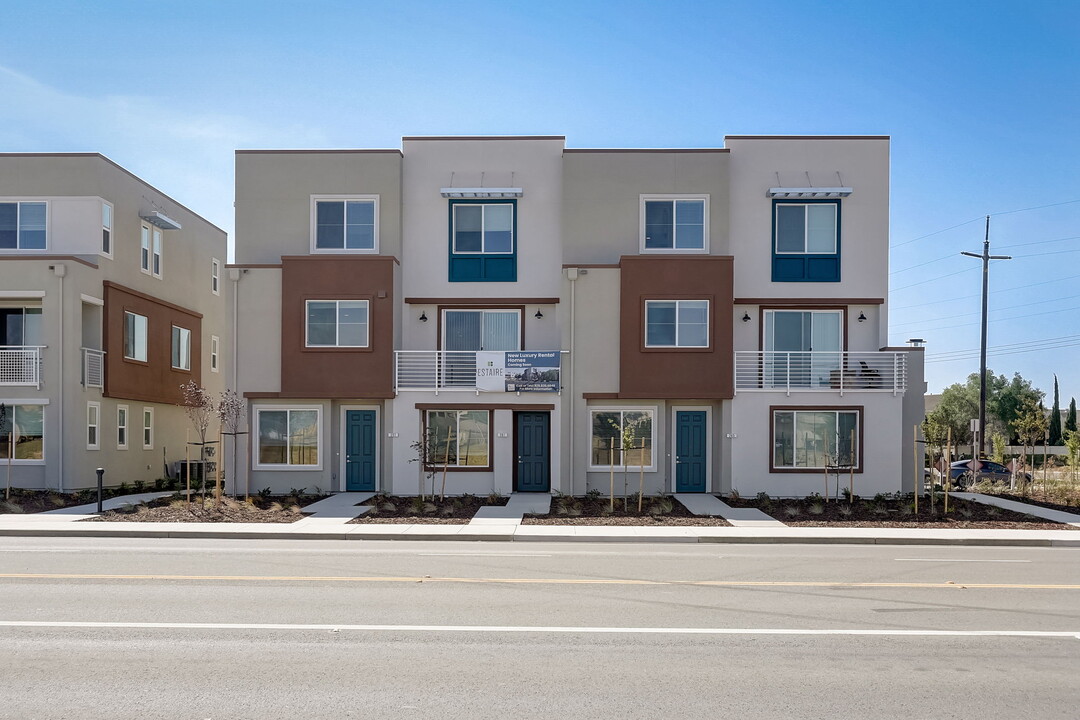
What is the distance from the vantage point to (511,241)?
25.0 metres

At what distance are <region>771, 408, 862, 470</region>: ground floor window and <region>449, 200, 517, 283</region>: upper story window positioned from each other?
28.9 ft

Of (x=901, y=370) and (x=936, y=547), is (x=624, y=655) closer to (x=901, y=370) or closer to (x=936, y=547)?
(x=936, y=547)

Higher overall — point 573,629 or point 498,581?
point 573,629

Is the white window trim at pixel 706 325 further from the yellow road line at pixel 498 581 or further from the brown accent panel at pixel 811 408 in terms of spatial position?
the yellow road line at pixel 498 581

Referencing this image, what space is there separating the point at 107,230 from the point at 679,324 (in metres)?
17.7

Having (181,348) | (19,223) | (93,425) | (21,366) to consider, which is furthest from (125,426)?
(19,223)

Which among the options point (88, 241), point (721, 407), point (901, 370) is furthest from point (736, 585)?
point (88, 241)

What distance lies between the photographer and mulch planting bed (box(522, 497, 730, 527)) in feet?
61.0

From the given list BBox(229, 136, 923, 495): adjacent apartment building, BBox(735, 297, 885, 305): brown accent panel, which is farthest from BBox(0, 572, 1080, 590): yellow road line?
BBox(735, 297, 885, 305): brown accent panel

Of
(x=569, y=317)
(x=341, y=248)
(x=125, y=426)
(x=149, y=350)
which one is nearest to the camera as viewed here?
(x=569, y=317)

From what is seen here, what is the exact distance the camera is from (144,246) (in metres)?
28.9

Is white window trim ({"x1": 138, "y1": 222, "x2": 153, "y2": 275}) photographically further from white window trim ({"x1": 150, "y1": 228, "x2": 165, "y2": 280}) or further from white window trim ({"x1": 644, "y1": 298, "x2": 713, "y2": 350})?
white window trim ({"x1": 644, "y1": 298, "x2": 713, "y2": 350})

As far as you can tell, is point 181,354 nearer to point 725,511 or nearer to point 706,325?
point 706,325

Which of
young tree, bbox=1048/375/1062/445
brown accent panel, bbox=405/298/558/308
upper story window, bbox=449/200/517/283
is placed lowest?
young tree, bbox=1048/375/1062/445
